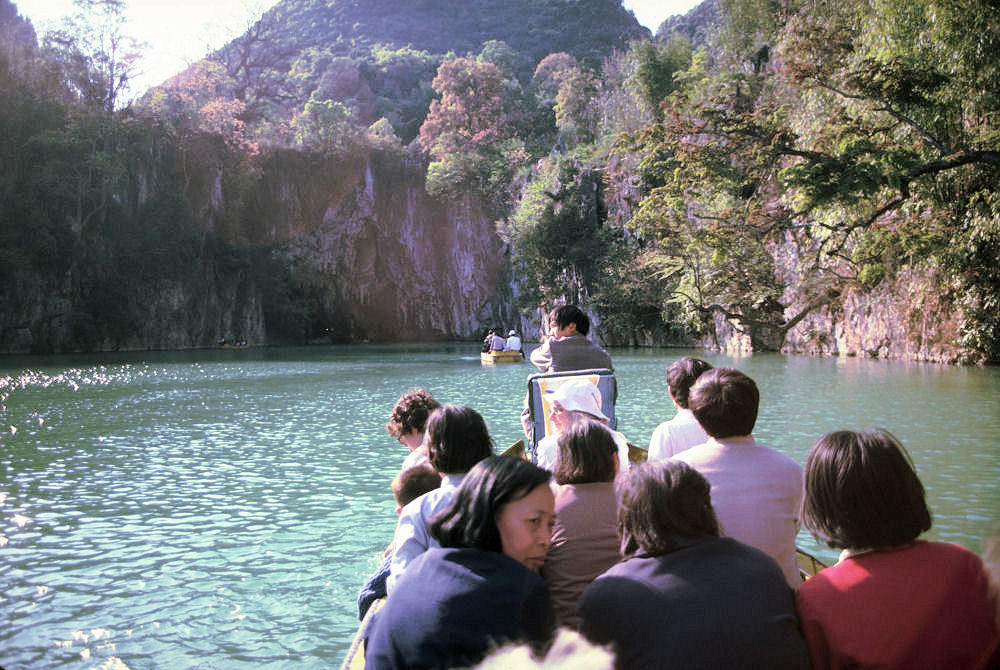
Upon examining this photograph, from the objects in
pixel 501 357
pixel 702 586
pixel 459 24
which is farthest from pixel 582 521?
pixel 459 24

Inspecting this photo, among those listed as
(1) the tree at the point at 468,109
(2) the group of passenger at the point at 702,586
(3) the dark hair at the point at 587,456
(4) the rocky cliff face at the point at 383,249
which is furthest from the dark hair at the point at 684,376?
(1) the tree at the point at 468,109

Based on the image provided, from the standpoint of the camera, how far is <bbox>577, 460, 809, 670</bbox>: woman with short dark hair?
1.69m

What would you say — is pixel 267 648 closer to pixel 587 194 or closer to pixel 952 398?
pixel 952 398

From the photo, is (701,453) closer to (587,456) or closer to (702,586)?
(587,456)

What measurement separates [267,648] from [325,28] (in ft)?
325

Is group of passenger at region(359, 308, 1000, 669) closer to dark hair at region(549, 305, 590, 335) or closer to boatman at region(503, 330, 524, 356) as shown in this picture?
dark hair at region(549, 305, 590, 335)

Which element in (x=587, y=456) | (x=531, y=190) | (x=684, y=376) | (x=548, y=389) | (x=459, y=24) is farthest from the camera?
(x=459, y=24)

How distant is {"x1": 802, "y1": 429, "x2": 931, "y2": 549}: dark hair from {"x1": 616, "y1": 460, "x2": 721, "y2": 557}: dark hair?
0.29 metres

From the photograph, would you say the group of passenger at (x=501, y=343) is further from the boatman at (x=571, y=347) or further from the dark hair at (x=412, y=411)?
the dark hair at (x=412, y=411)

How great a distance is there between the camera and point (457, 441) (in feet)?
10.3

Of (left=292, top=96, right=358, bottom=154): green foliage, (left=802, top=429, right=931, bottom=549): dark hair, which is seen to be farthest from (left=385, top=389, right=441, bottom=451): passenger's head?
(left=292, top=96, right=358, bottom=154): green foliage

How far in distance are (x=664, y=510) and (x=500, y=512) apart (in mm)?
410

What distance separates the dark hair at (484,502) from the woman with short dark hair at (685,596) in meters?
0.26

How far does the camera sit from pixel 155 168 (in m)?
43.1
